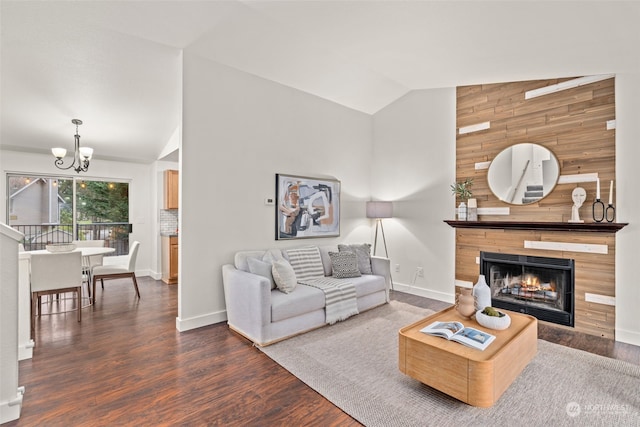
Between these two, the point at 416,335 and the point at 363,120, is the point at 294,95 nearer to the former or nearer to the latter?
the point at 363,120

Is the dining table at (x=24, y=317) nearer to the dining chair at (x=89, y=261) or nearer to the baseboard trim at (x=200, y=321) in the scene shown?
the baseboard trim at (x=200, y=321)

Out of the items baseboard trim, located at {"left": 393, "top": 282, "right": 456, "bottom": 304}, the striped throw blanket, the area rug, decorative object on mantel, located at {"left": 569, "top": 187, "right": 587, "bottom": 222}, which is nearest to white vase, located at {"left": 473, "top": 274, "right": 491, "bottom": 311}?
the area rug

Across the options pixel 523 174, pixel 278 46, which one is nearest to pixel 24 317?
pixel 278 46

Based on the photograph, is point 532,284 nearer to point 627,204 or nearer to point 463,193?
point 627,204

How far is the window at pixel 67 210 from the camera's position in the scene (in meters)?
5.17

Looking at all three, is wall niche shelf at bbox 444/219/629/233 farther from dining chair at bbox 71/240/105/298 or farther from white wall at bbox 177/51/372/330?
dining chair at bbox 71/240/105/298

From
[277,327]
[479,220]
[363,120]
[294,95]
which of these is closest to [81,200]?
[294,95]

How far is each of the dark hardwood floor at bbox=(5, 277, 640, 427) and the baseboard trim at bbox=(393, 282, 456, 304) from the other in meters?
1.15

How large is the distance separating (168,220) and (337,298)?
4.00 m

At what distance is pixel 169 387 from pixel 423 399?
1.81 meters

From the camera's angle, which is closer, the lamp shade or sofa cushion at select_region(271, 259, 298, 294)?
sofa cushion at select_region(271, 259, 298, 294)

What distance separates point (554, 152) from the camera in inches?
141

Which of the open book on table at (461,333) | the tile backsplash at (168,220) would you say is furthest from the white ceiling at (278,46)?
the open book on table at (461,333)

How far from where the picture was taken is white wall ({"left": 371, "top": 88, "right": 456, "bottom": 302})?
451cm
